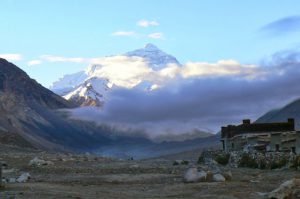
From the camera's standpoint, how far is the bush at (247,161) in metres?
56.8

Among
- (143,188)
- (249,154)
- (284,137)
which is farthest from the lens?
(284,137)

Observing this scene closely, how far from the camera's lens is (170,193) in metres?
29.5

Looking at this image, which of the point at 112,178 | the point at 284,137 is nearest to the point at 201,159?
the point at 284,137

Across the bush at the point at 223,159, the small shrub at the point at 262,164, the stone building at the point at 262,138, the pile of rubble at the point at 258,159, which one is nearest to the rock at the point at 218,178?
the pile of rubble at the point at 258,159

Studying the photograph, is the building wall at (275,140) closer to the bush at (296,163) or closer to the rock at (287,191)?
the bush at (296,163)

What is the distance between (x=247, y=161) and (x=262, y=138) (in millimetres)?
13413

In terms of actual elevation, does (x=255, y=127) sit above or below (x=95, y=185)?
above

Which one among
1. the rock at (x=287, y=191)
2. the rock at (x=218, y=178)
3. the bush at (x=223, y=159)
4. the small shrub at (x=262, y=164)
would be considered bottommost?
the rock at (x=287, y=191)

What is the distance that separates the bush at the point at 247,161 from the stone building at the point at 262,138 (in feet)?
15.2

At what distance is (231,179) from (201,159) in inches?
1665

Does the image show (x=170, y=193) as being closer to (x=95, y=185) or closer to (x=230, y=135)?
(x=95, y=185)

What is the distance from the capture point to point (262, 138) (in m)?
71.8

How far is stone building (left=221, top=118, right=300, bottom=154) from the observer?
65938 millimetres

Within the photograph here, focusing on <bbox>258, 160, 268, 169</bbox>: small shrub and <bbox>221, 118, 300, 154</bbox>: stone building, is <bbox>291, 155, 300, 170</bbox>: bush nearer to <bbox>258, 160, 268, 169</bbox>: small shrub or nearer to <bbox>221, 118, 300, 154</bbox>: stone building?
<bbox>258, 160, 268, 169</bbox>: small shrub
